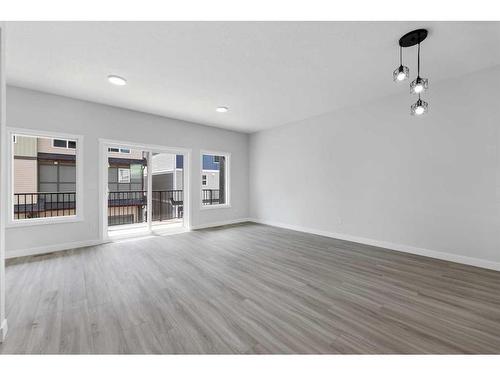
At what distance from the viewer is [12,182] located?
11.3 ft

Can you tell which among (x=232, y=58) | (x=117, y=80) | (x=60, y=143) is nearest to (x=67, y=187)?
(x=60, y=143)

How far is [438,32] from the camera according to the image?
6.98ft

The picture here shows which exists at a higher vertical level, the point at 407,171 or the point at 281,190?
the point at 407,171

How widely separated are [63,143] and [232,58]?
11.6ft

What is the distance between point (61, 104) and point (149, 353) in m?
4.31

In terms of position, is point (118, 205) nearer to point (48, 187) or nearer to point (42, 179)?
point (48, 187)

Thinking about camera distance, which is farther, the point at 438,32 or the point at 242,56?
the point at 242,56

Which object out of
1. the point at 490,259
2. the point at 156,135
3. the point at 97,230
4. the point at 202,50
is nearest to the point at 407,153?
the point at 490,259

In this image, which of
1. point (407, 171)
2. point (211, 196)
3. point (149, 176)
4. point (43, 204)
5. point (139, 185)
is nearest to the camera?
point (407, 171)

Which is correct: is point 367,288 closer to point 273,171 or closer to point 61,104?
point 273,171

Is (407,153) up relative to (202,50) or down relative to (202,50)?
down

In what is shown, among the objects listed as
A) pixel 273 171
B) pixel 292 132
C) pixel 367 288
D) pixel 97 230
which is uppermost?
pixel 292 132

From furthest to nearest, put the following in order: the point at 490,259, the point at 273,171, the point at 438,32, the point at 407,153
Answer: the point at 273,171
the point at 407,153
the point at 490,259
the point at 438,32

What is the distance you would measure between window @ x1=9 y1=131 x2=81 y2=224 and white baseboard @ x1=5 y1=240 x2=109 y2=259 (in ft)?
1.52
